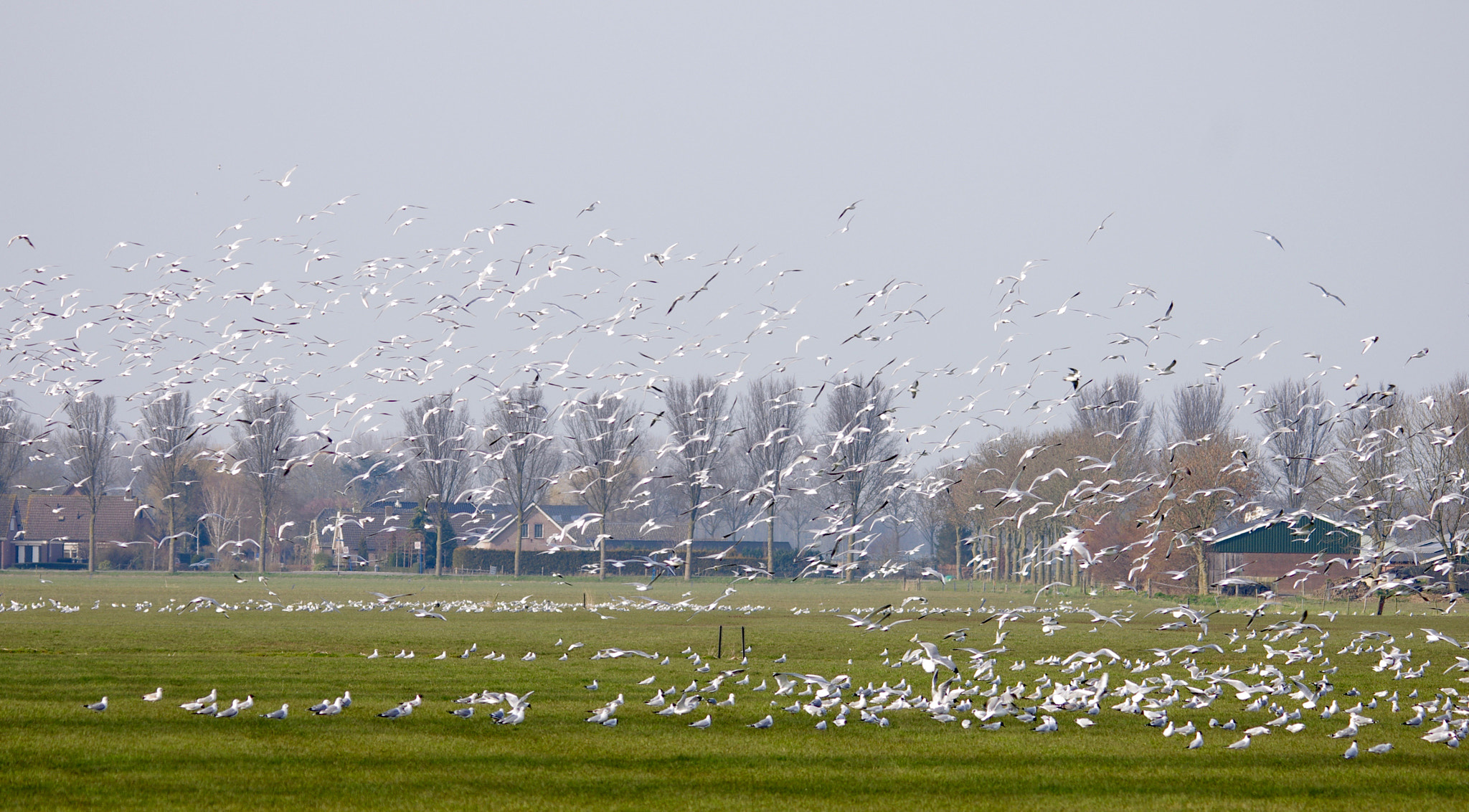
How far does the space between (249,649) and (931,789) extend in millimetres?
21024

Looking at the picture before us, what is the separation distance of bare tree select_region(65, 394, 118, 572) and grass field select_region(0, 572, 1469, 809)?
2860 inches

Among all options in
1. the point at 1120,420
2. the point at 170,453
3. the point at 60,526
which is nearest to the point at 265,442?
the point at 170,453

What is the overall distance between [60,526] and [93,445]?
18.7m

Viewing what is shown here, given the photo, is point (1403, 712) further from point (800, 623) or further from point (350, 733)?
point (800, 623)

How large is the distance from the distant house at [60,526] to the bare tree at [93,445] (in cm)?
498

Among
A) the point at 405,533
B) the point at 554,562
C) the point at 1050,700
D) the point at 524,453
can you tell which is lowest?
the point at 554,562

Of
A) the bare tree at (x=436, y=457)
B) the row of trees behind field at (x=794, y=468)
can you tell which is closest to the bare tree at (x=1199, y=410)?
the row of trees behind field at (x=794, y=468)

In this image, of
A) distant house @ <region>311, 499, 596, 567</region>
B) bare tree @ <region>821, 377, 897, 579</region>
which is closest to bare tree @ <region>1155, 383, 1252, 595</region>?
bare tree @ <region>821, 377, 897, 579</region>

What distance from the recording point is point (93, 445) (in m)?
95.6

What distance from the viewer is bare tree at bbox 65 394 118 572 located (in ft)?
312

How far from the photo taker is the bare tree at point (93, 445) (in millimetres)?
95125

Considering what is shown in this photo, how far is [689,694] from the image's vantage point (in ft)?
62.8

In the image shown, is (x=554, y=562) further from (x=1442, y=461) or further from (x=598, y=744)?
(x=598, y=744)

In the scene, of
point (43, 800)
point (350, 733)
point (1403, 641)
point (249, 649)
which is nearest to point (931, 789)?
point (350, 733)
